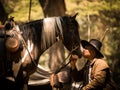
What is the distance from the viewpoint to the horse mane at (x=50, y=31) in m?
6.54

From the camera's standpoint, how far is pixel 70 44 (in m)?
6.68

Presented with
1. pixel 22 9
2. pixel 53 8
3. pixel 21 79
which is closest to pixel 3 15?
pixel 53 8

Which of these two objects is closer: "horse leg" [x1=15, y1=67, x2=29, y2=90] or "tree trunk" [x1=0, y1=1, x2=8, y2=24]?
"horse leg" [x1=15, y1=67, x2=29, y2=90]

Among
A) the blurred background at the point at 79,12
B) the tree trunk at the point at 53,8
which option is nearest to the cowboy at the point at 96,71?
the blurred background at the point at 79,12

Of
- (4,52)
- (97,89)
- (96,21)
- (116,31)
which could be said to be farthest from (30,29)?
(96,21)

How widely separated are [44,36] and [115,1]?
22.8 feet

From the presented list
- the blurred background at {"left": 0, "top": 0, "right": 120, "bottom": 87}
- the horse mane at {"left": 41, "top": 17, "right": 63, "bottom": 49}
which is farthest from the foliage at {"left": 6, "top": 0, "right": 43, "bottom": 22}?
the horse mane at {"left": 41, "top": 17, "right": 63, "bottom": 49}

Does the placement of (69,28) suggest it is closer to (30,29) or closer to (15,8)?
(30,29)

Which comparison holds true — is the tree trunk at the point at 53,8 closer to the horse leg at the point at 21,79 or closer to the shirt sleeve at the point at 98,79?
the horse leg at the point at 21,79

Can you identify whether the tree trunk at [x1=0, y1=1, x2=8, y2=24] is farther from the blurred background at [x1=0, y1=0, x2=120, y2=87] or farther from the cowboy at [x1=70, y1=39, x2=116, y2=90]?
the cowboy at [x1=70, y1=39, x2=116, y2=90]

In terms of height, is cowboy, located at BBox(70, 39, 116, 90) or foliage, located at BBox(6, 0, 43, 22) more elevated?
cowboy, located at BBox(70, 39, 116, 90)

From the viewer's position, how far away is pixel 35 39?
21.2 ft

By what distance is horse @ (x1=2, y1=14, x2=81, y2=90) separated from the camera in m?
6.21

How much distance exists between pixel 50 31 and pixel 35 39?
367mm
